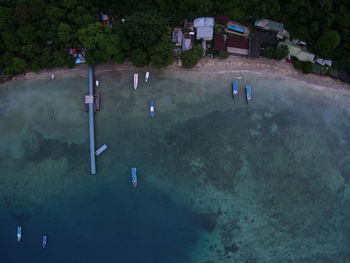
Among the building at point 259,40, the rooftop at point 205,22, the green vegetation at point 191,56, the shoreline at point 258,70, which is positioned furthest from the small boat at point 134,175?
the building at point 259,40

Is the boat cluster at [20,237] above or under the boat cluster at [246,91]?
under

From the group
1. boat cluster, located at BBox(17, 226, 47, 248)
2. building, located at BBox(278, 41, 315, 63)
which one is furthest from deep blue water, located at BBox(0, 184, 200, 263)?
building, located at BBox(278, 41, 315, 63)

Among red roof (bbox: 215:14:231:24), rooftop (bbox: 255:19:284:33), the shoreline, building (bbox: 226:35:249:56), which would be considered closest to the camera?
rooftop (bbox: 255:19:284:33)

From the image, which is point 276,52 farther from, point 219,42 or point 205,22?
point 205,22

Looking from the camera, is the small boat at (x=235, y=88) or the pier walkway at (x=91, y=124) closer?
the pier walkway at (x=91, y=124)

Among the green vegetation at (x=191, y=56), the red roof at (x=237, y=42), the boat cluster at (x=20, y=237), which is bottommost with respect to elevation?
the boat cluster at (x=20, y=237)

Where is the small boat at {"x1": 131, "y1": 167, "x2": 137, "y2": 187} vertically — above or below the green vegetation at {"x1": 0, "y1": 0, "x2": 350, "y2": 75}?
below

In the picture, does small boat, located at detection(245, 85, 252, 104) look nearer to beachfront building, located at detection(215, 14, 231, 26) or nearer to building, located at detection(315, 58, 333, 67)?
beachfront building, located at detection(215, 14, 231, 26)

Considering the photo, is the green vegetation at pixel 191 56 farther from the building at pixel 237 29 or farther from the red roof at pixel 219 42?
the building at pixel 237 29
